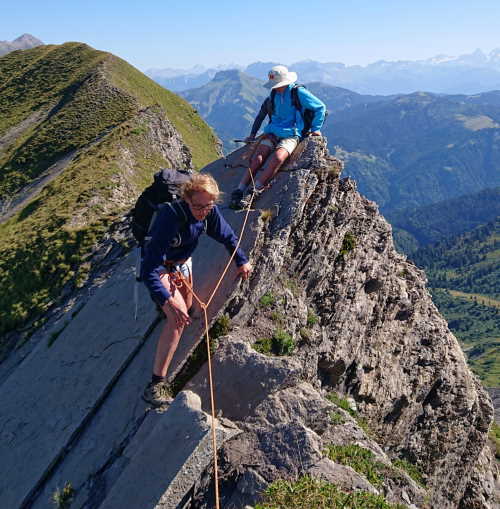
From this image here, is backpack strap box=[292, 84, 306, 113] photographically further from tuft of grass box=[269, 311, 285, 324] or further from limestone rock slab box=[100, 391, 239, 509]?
Result: limestone rock slab box=[100, 391, 239, 509]

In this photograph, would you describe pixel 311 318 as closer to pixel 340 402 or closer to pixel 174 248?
pixel 340 402

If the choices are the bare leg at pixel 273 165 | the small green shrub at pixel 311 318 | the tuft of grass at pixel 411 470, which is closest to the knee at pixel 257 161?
the bare leg at pixel 273 165

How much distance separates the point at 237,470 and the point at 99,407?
183 inches

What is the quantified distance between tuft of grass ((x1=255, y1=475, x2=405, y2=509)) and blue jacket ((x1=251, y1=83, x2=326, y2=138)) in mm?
11411

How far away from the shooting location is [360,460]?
8.41 m

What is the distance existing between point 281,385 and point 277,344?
5.54 feet

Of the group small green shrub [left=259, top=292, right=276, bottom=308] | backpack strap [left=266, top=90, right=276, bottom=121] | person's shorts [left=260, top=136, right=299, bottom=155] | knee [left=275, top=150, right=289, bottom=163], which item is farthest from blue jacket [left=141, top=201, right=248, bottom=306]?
backpack strap [left=266, top=90, right=276, bottom=121]

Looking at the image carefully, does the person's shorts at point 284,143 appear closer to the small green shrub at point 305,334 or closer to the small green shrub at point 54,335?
the small green shrub at point 305,334

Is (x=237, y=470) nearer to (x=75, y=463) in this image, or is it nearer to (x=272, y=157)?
(x=75, y=463)

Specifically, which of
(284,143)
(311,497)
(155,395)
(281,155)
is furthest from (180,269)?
(284,143)

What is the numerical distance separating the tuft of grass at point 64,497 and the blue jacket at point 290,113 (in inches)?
469

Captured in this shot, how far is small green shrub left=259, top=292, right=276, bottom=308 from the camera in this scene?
446 inches

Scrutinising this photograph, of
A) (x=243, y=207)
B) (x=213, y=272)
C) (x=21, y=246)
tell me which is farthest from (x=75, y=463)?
(x=21, y=246)

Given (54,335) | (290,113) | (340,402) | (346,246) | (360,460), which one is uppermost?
(290,113)
